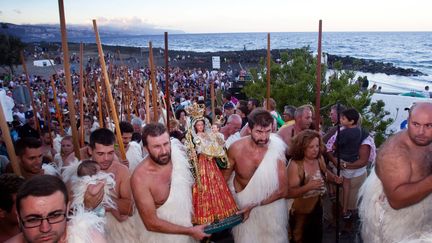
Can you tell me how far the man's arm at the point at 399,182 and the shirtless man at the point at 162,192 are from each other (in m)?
1.48

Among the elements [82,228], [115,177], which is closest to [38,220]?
[82,228]

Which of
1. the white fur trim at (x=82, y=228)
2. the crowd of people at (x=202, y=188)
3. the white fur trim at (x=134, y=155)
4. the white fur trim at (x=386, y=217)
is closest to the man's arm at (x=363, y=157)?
the crowd of people at (x=202, y=188)

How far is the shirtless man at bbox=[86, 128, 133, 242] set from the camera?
310 cm

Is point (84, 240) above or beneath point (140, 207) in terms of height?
above

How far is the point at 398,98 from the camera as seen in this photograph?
11.1 metres

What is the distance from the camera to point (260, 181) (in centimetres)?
344

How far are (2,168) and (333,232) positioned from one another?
414 centimetres

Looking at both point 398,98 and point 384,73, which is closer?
point 398,98

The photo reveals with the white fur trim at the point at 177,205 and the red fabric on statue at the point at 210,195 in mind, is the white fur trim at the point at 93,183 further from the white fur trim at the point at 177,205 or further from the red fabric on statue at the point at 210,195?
the red fabric on statue at the point at 210,195

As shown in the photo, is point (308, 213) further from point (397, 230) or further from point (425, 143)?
point (425, 143)

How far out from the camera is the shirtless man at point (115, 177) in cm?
310

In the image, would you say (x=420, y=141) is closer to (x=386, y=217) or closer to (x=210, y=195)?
(x=386, y=217)

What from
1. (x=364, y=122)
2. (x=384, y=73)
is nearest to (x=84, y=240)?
(x=364, y=122)

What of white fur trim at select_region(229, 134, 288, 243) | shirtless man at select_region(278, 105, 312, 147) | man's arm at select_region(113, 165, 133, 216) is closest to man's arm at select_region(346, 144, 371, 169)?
shirtless man at select_region(278, 105, 312, 147)
